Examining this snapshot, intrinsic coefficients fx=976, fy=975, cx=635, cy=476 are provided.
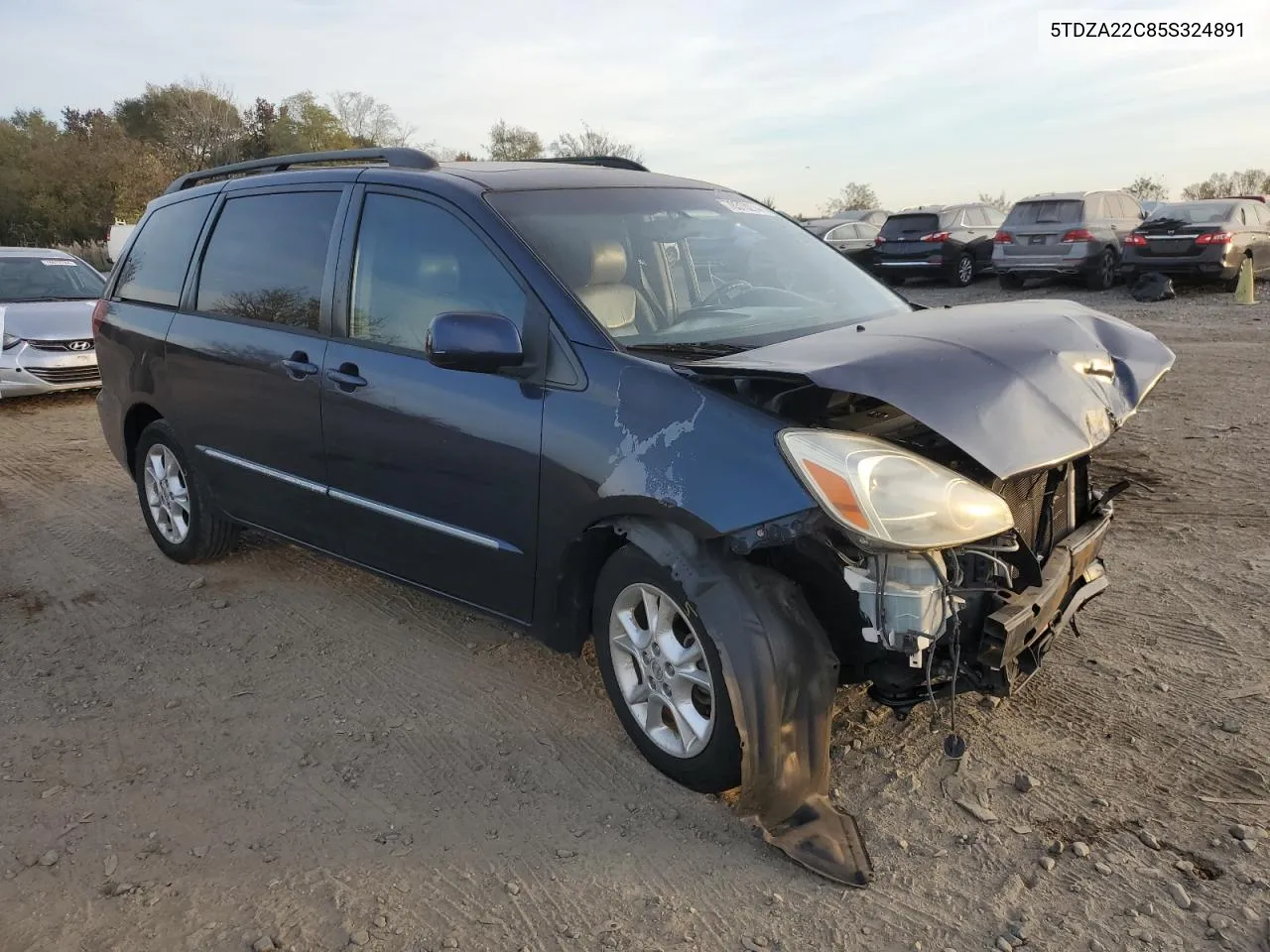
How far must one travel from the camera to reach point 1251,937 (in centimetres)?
232

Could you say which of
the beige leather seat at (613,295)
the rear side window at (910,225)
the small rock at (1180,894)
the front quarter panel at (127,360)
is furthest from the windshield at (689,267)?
the rear side window at (910,225)

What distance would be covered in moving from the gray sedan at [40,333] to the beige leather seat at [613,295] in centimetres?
752

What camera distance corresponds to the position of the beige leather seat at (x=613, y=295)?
10.5 ft

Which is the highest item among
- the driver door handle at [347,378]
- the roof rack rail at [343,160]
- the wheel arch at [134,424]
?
the roof rack rail at [343,160]

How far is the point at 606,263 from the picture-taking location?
134 inches

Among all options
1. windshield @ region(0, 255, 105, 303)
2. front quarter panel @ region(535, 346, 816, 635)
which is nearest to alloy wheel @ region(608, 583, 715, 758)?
front quarter panel @ region(535, 346, 816, 635)

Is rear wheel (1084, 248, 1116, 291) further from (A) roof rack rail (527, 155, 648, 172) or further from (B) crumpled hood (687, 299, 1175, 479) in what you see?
(B) crumpled hood (687, 299, 1175, 479)

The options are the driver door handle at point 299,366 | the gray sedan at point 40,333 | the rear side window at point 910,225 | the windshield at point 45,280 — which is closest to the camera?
the driver door handle at point 299,366

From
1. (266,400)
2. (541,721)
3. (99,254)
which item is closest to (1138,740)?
(541,721)

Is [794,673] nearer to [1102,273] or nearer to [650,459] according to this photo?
[650,459]

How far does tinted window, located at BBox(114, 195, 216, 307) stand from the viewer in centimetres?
482

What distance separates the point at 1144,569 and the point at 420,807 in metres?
3.37

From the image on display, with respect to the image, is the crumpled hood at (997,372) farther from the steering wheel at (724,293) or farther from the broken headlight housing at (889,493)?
the steering wheel at (724,293)

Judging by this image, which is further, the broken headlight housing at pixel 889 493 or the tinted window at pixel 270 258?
the tinted window at pixel 270 258
